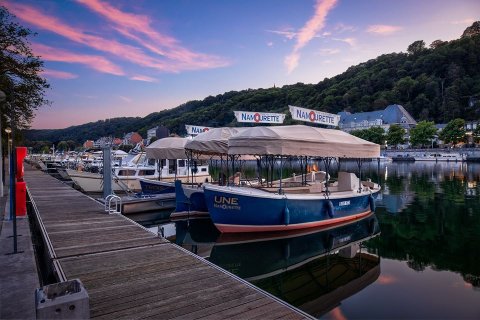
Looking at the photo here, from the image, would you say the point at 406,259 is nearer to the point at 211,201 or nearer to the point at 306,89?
the point at 211,201

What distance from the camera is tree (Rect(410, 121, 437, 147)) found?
107 meters

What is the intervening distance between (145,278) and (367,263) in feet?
28.1

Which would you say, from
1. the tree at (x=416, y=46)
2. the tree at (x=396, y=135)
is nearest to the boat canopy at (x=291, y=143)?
the tree at (x=396, y=135)

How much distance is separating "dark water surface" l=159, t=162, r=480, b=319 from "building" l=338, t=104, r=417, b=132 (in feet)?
410

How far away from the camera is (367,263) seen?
11977 millimetres

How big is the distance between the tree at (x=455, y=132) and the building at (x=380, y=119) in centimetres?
2494

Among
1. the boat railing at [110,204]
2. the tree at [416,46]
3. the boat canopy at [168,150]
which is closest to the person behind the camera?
the boat railing at [110,204]

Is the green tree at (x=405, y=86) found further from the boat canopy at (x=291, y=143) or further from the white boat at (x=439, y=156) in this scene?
the boat canopy at (x=291, y=143)

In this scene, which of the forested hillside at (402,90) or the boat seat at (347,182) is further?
the forested hillside at (402,90)

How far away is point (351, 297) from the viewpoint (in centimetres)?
914

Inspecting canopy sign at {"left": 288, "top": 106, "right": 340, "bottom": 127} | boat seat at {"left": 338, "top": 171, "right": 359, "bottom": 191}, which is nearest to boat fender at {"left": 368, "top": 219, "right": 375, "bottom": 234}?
boat seat at {"left": 338, "top": 171, "right": 359, "bottom": 191}

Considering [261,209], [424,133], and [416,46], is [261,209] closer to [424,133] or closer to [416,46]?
[424,133]

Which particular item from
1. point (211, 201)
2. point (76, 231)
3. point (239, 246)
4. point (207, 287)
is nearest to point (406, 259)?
point (239, 246)

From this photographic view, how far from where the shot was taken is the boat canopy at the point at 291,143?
14.1 metres
